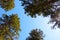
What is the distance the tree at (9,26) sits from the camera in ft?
99.1

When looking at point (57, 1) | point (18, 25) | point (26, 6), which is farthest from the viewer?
point (18, 25)

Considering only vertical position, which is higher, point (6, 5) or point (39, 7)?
point (6, 5)

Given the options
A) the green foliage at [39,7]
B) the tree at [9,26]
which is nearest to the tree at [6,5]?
the tree at [9,26]

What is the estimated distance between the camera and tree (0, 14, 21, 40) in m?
30.2

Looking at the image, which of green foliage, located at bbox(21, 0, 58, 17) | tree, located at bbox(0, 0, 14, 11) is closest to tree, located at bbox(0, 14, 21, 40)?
tree, located at bbox(0, 0, 14, 11)

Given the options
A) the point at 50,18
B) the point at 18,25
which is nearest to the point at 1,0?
the point at 18,25

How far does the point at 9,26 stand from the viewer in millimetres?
30531

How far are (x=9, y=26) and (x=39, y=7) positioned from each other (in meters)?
9.74

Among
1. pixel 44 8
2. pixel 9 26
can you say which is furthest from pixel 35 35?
pixel 44 8

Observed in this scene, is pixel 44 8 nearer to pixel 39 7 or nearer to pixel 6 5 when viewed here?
pixel 39 7

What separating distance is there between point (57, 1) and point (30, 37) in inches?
485

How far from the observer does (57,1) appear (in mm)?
21172

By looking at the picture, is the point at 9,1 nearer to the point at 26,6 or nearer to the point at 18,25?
the point at 18,25

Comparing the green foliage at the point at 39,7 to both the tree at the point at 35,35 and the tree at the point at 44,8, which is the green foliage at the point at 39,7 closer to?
the tree at the point at 44,8
